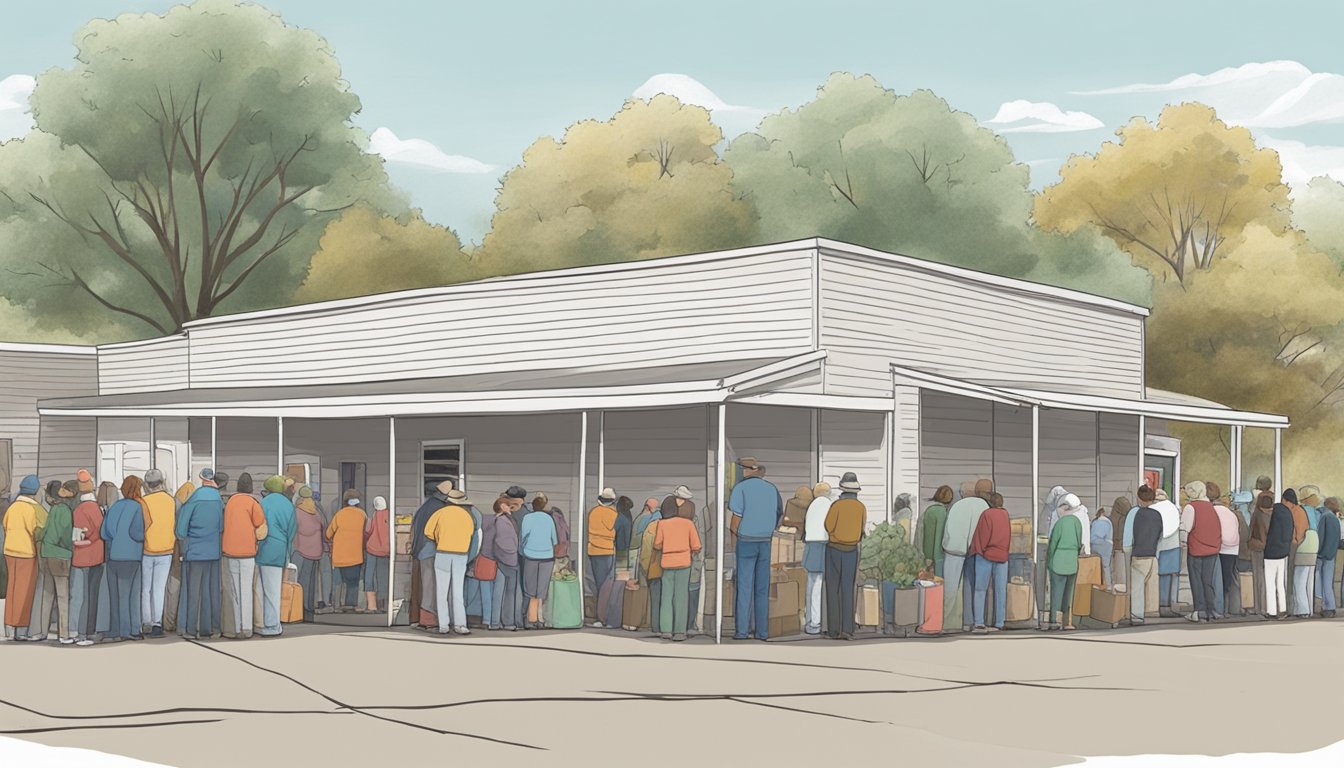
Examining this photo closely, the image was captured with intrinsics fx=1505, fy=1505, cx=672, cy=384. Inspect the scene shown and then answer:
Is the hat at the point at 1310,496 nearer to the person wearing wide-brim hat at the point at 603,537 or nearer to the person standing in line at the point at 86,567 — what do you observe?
the person wearing wide-brim hat at the point at 603,537

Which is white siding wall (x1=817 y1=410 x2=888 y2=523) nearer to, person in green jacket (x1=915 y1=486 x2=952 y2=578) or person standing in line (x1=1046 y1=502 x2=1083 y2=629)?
person in green jacket (x1=915 y1=486 x2=952 y2=578)

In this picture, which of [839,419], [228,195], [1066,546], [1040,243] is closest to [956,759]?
[1066,546]

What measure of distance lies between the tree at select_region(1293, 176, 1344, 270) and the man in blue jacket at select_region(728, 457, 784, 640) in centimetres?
4890

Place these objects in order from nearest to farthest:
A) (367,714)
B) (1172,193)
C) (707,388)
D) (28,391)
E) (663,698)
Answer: (367,714), (663,698), (707,388), (28,391), (1172,193)

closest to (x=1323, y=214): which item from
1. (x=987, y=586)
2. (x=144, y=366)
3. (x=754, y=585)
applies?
(x=144, y=366)

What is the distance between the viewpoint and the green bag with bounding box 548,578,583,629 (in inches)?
619

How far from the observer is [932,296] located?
63.8 feet

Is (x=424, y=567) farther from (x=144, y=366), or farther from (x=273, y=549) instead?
(x=144, y=366)

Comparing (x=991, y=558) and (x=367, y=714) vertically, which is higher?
(x=991, y=558)

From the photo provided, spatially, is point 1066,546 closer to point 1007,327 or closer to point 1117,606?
point 1117,606

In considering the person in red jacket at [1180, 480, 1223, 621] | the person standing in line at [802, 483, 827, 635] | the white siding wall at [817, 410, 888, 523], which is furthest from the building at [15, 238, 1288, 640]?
the person in red jacket at [1180, 480, 1223, 621]

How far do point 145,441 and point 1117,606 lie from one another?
18.4m

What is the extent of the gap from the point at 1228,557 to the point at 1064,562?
107 inches

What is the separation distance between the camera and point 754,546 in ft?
47.7
